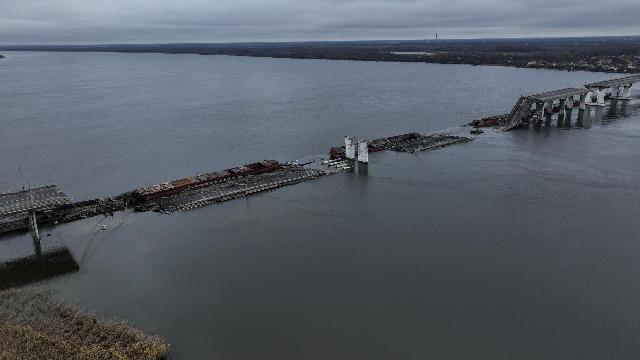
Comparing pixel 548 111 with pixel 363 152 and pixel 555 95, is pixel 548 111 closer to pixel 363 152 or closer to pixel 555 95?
pixel 555 95

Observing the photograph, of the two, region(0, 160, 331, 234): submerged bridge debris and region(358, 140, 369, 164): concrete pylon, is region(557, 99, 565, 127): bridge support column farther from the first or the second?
region(0, 160, 331, 234): submerged bridge debris

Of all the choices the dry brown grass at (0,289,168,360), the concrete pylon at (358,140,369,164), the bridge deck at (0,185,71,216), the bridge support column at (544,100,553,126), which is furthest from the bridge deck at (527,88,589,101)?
the dry brown grass at (0,289,168,360)

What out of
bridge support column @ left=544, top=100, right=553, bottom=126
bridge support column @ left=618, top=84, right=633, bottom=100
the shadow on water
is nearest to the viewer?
the shadow on water

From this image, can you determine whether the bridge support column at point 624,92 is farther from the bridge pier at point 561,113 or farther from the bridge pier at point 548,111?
the bridge pier at point 548,111

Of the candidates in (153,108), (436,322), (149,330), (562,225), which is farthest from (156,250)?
(153,108)

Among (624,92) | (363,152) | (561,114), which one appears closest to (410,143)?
(363,152)

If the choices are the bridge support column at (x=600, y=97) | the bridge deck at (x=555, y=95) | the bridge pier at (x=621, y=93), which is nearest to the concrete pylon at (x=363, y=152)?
the bridge deck at (x=555, y=95)

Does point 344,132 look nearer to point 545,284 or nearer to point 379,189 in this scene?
point 379,189
